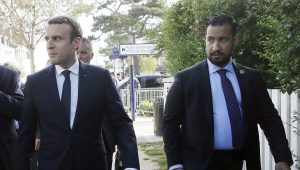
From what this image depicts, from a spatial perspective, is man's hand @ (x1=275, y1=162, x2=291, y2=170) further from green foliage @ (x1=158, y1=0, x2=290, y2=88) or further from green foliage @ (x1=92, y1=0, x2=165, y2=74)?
green foliage @ (x1=92, y1=0, x2=165, y2=74)

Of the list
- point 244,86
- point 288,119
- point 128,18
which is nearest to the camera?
point 244,86

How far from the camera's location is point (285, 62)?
4125 mm

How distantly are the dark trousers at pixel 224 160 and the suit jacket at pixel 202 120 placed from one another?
48 mm

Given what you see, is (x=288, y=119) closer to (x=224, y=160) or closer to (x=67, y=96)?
(x=224, y=160)

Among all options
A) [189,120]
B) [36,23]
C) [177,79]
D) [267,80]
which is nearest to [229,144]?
[189,120]

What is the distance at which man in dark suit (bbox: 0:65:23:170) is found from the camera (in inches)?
144

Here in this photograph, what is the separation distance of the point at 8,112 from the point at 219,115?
1.67 m

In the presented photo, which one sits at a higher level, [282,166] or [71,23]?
[71,23]

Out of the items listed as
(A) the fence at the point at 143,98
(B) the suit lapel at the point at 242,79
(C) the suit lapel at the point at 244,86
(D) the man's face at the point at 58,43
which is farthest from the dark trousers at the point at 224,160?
(A) the fence at the point at 143,98

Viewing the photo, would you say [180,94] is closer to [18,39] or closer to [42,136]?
[42,136]

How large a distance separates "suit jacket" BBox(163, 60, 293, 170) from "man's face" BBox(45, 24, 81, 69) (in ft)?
2.74

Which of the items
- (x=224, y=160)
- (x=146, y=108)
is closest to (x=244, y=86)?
(x=224, y=160)

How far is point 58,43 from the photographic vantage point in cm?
328

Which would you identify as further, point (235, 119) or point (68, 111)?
point (235, 119)
